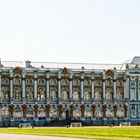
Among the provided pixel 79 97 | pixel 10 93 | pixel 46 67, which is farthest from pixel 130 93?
pixel 10 93

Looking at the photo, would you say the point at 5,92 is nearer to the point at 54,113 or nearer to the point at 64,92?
the point at 54,113

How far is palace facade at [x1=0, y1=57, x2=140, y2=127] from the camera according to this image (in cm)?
13475

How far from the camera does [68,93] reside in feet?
460

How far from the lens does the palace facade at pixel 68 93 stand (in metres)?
135

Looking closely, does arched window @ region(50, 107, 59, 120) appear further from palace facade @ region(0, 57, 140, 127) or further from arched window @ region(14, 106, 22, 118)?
arched window @ region(14, 106, 22, 118)

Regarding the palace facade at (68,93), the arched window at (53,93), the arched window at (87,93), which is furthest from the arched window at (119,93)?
the arched window at (53,93)

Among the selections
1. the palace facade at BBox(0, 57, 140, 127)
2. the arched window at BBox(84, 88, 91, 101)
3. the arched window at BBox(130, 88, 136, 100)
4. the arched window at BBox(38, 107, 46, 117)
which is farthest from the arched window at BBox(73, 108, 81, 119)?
the arched window at BBox(130, 88, 136, 100)

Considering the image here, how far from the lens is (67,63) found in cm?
14738

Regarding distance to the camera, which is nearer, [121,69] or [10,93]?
[10,93]

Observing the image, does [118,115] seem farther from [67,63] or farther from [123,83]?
[67,63]

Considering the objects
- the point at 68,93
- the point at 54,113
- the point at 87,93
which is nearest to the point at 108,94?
the point at 87,93

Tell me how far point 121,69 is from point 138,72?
4.90 meters

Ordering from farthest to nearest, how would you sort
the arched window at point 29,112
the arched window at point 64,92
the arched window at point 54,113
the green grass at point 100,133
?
the arched window at point 64,92 < the arched window at point 54,113 < the arched window at point 29,112 < the green grass at point 100,133

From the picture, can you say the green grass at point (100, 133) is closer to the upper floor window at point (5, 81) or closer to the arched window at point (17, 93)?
the arched window at point (17, 93)
